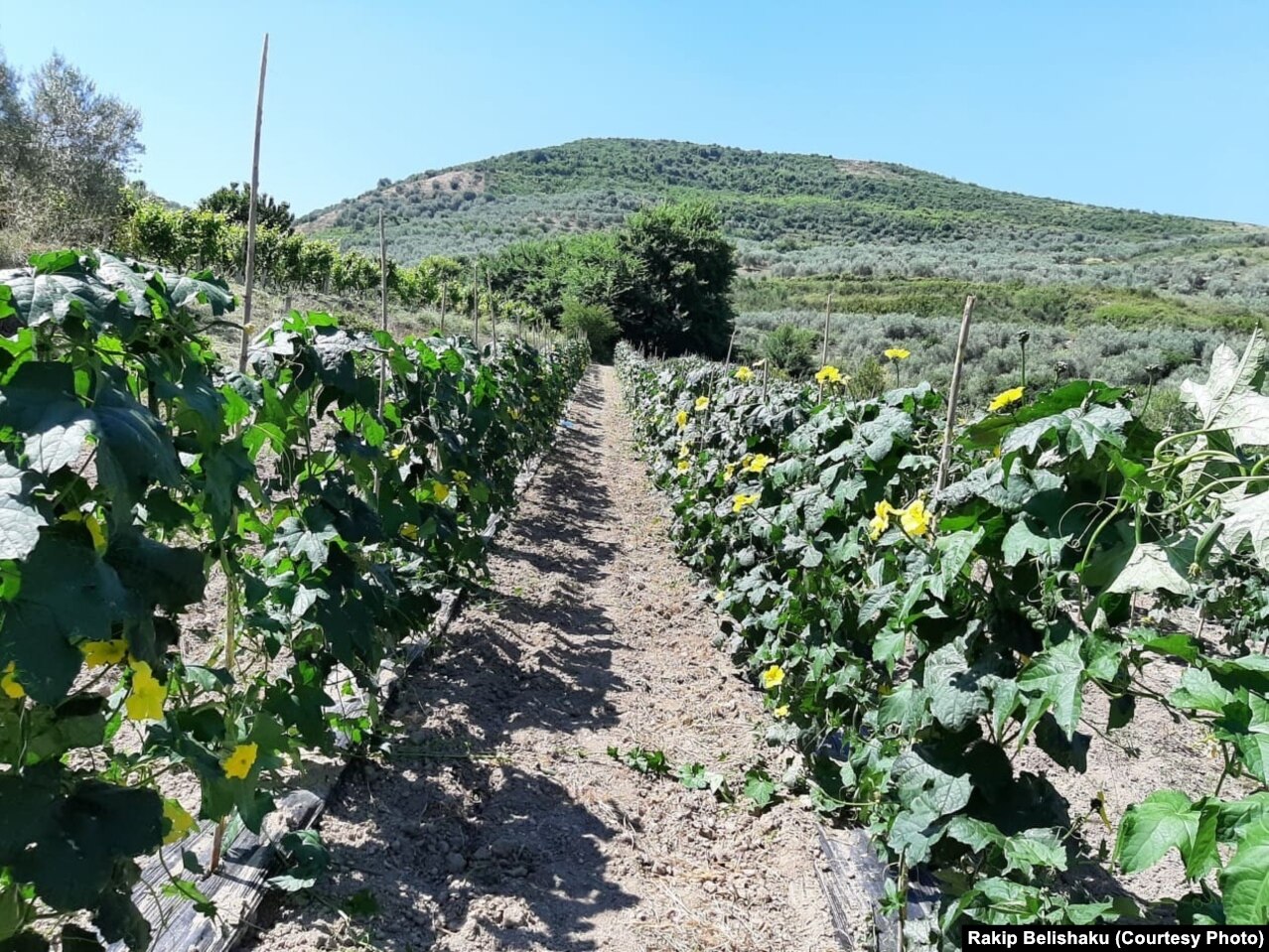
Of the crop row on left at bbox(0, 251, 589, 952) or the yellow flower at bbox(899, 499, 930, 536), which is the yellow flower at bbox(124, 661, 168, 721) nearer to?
the crop row on left at bbox(0, 251, 589, 952)

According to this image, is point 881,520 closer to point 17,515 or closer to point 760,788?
point 760,788

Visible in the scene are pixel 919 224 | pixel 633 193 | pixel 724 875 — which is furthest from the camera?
pixel 633 193

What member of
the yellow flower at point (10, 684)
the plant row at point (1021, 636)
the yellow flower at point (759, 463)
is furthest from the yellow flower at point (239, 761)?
the yellow flower at point (759, 463)

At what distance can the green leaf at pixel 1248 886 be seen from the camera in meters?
1.04

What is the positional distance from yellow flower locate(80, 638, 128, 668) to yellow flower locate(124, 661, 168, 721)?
0.11 feet

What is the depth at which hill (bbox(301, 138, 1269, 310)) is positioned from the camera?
52375 millimetres

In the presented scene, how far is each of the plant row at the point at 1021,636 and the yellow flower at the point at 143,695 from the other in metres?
1.55

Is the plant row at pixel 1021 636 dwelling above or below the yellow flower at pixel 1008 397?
below

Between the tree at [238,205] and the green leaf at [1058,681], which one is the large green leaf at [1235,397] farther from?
the tree at [238,205]

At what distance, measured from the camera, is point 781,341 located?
981 inches

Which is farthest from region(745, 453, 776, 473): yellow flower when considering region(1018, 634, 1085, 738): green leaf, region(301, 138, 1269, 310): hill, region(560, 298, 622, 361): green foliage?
region(301, 138, 1269, 310): hill

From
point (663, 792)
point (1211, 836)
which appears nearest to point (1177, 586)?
point (1211, 836)

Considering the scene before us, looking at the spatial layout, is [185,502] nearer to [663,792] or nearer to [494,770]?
[494,770]

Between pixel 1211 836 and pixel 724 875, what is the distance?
183 centimetres
